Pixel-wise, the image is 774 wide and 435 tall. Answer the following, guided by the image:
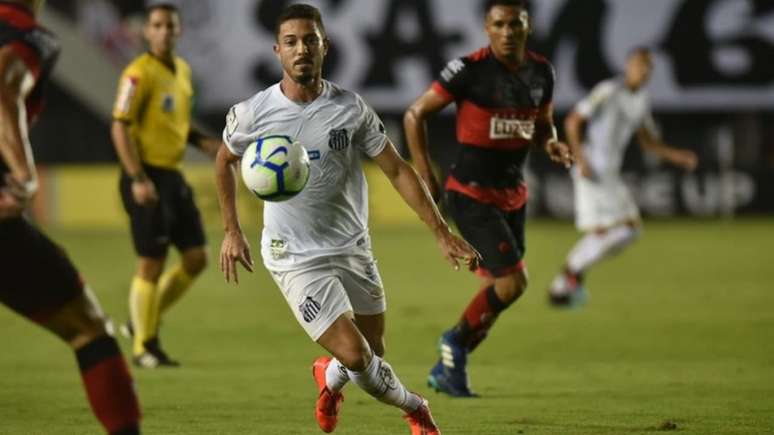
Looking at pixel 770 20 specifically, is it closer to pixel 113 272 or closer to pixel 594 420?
pixel 113 272

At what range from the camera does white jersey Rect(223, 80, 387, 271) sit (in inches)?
267

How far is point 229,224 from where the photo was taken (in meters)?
6.73

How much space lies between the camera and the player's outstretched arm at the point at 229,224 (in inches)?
256


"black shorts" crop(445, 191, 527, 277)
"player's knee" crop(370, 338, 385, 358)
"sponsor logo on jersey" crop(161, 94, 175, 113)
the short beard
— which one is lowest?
"black shorts" crop(445, 191, 527, 277)

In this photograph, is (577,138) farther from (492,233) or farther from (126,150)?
(126,150)

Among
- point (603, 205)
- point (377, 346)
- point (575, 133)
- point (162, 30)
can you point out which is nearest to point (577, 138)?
point (575, 133)

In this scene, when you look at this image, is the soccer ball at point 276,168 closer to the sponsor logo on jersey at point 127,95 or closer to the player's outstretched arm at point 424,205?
the player's outstretched arm at point 424,205

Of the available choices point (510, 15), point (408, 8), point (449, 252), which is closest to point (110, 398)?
point (449, 252)

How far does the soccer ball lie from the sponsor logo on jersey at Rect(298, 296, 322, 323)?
0.53m

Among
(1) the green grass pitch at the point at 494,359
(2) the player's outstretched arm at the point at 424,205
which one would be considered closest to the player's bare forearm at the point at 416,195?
(2) the player's outstretched arm at the point at 424,205

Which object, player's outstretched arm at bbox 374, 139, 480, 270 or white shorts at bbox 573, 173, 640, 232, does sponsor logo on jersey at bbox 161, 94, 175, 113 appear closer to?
player's outstretched arm at bbox 374, 139, 480, 270

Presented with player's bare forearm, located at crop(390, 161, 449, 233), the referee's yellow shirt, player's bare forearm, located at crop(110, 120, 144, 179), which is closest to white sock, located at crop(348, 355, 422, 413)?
player's bare forearm, located at crop(390, 161, 449, 233)

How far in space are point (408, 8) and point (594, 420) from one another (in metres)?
17.8

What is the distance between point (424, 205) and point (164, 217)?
13.5 ft
